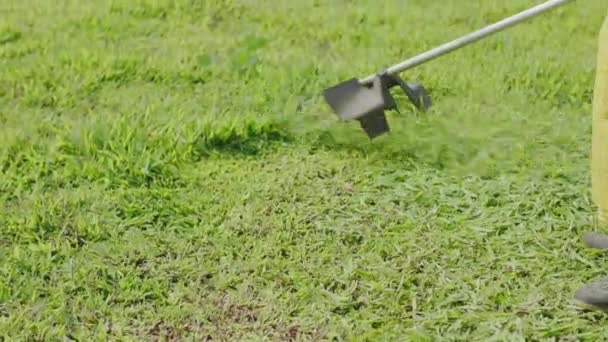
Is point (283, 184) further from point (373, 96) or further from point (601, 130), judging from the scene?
point (601, 130)

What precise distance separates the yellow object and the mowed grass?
20 centimetres

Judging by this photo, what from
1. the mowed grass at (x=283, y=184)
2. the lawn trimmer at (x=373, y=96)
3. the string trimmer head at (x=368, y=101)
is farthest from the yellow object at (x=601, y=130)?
the string trimmer head at (x=368, y=101)

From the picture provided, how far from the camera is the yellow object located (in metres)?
2.48

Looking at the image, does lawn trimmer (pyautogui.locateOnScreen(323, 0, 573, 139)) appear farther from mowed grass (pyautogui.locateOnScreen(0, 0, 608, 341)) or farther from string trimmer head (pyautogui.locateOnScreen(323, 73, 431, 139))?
mowed grass (pyautogui.locateOnScreen(0, 0, 608, 341))

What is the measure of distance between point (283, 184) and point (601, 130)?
1209 millimetres

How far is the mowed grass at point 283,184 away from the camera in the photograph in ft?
8.36

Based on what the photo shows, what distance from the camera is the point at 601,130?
2594 millimetres

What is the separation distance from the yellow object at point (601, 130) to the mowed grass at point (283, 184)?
20 centimetres

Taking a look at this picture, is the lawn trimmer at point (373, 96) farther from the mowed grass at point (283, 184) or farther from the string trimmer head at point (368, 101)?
the mowed grass at point (283, 184)

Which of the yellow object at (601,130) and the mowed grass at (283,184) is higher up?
the yellow object at (601,130)

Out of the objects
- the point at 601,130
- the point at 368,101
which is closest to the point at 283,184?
the point at 368,101

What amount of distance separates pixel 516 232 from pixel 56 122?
6.67 ft

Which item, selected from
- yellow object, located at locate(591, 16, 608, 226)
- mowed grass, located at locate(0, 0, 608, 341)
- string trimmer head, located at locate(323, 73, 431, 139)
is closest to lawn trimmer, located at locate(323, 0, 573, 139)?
string trimmer head, located at locate(323, 73, 431, 139)

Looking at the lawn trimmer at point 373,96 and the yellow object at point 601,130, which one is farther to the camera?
the lawn trimmer at point 373,96
